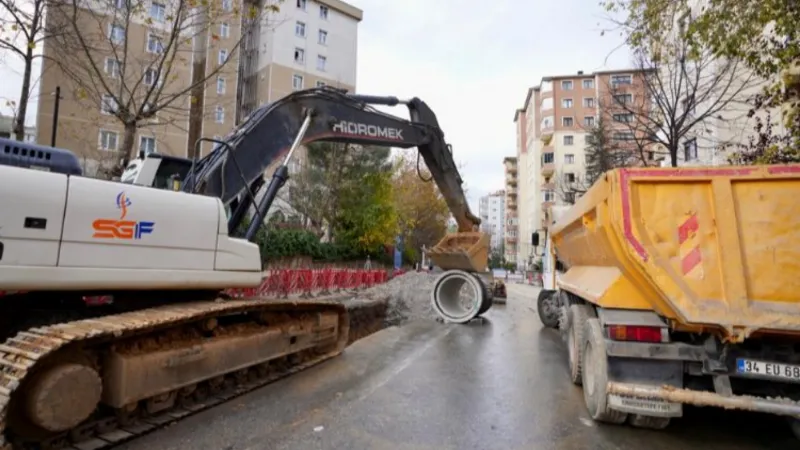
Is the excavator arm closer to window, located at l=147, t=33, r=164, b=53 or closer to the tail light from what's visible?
the tail light

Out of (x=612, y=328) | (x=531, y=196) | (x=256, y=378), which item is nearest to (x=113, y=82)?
(x=256, y=378)

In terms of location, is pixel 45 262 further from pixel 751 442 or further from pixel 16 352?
pixel 751 442

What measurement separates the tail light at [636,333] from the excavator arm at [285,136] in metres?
4.06

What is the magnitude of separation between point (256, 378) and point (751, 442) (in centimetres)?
490

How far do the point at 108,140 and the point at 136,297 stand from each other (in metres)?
23.4

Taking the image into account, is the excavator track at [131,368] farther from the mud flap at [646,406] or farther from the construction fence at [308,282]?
the construction fence at [308,282]

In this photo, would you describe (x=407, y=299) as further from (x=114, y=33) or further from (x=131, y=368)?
(x=114, y=33)

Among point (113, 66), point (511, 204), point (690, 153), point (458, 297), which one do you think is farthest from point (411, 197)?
point (511, 204)

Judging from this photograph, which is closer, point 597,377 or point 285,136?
point 597,377

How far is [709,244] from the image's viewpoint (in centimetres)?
368

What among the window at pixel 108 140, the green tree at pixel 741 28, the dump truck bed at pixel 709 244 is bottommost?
the dump truck bed at pixel 709 244

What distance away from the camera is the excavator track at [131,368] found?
3154mm

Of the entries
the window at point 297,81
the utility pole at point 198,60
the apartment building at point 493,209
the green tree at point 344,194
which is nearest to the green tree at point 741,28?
the utility pole at point 198,60

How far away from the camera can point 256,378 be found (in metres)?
5.27
